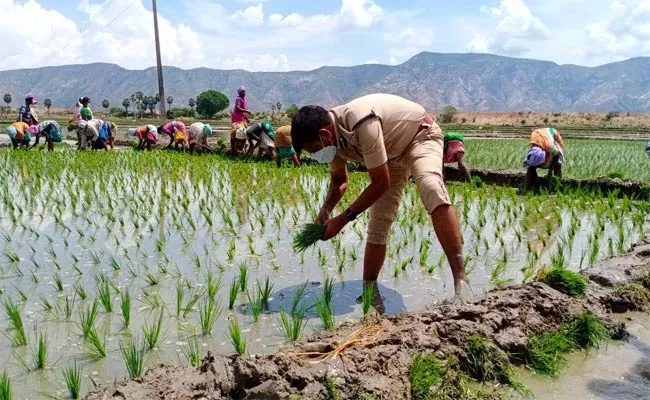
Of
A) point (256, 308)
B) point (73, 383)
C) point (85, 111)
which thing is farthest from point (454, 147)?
point (85, 111)

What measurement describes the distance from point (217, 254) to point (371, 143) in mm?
1784

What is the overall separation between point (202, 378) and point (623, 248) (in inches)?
136

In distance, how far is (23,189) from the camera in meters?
7.04

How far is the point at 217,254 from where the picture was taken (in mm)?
4219

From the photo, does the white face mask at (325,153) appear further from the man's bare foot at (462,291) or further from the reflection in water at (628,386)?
the reflection in water at (628,386)

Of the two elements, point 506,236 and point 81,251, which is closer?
point 81,251

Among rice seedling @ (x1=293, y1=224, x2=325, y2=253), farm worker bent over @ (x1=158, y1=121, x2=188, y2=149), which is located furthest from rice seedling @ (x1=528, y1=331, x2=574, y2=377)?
farm worker bent over @ (x1=158, y1=121, x2=188, y2=149)

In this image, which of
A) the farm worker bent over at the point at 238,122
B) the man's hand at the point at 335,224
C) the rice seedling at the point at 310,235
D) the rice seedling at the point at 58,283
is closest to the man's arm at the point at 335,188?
the rice seedling at the point at 310,235

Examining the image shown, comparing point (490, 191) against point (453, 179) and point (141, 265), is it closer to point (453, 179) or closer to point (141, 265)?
point (453, 179)

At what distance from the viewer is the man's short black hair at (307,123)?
2.80m

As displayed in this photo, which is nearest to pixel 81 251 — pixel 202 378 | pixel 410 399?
pixel 202 378

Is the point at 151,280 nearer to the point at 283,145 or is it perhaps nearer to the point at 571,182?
the point at 571,182

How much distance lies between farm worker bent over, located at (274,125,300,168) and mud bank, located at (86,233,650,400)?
6.34 m

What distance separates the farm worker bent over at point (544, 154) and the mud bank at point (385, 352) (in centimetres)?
372
